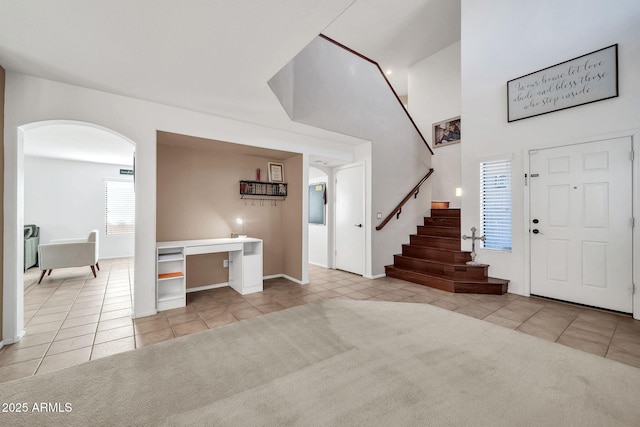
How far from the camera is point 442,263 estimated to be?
4.65 m

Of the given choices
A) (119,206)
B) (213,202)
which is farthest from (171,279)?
(119,206)

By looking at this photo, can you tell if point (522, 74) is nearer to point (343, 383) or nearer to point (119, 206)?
point (343, 383)

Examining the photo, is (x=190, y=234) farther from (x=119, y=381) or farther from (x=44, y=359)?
(x=119, y=381)

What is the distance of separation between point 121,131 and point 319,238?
412cm

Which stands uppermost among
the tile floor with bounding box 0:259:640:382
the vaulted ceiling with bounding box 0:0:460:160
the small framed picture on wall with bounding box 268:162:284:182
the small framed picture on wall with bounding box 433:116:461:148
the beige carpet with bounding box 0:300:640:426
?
the small framed picture on wall with bounding box 433:116:461:148

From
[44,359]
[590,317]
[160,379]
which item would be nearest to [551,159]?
[590,317]

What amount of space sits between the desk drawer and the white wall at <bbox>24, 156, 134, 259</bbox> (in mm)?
5042

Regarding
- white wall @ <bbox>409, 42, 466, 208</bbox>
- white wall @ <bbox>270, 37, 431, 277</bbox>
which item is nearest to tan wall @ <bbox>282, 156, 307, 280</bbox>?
white wall @ <bbox>270, 37, 431, 277</bbox>

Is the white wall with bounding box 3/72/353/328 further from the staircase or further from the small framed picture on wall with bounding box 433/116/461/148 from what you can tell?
the small framed picture on wall with bounding box 433/116/461/148

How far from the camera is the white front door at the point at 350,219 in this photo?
17.3 ft

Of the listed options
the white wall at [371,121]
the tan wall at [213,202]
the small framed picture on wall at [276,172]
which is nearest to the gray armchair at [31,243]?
the tan wall at [213,202]

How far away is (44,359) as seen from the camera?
2.28 metres

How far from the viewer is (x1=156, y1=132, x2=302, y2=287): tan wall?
13.1ft

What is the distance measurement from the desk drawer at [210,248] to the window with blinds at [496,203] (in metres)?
4.05
